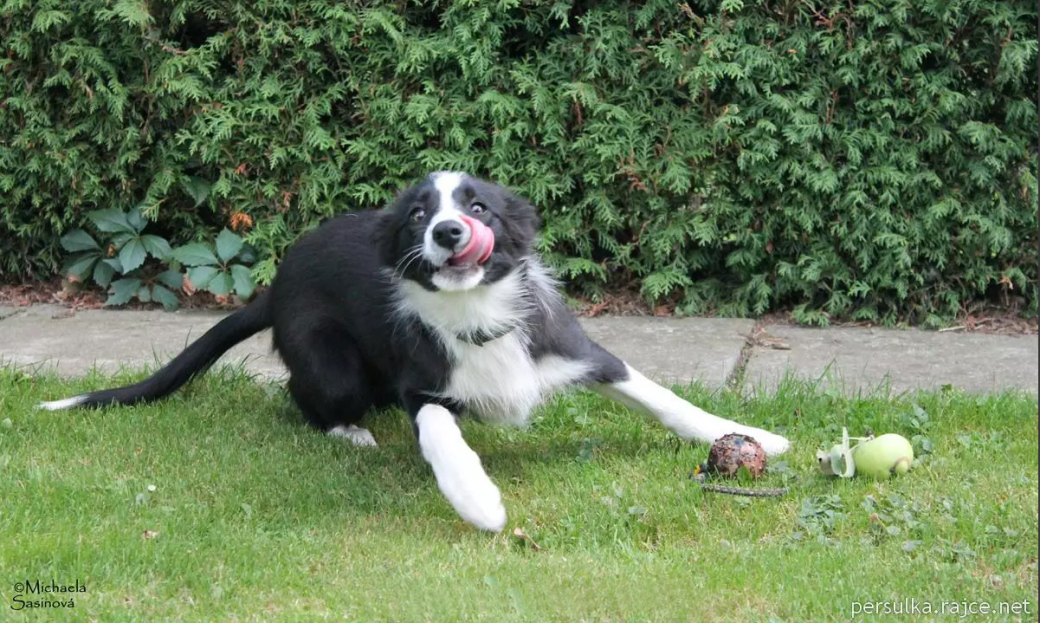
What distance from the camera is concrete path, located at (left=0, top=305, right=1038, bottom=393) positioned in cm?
527


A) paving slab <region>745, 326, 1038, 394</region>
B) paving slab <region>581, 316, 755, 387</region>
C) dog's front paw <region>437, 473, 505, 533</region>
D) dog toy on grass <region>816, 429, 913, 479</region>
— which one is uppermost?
dog toy on grass <region>816, 429, 913, 479</region>

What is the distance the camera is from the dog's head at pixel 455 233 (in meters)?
3.84

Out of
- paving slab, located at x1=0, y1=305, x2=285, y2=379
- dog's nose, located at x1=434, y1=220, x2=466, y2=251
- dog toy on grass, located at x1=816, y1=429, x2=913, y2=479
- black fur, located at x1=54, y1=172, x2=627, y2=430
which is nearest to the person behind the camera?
dog's nose, located at x1=434, y1=220, x2=466, y2=251

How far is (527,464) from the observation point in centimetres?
427

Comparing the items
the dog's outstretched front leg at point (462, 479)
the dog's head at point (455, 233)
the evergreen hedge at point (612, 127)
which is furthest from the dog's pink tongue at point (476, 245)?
the evergreen hedge at point (612, 127)

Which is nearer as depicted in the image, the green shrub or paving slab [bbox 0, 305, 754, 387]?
paving slab [bbox 0, 305, 754, 387]

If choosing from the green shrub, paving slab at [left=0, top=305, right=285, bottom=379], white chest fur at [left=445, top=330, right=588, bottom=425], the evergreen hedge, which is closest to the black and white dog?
white chest fur at [left=445, top=330, right=588, bottom=425]

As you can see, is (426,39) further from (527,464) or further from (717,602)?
(717,602)

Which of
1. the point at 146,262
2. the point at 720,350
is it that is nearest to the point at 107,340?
the point at 146,262

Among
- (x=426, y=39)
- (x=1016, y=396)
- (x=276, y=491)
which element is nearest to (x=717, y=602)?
(x=276, y=491)

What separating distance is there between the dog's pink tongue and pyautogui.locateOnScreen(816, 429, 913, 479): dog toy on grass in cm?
129

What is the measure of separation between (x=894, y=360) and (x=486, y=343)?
7.49 ft

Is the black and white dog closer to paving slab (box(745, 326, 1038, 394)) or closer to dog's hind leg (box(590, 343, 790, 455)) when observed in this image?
dog's hind leg (box(590, 343, 790, 455))

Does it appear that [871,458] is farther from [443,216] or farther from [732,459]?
[443,216]
